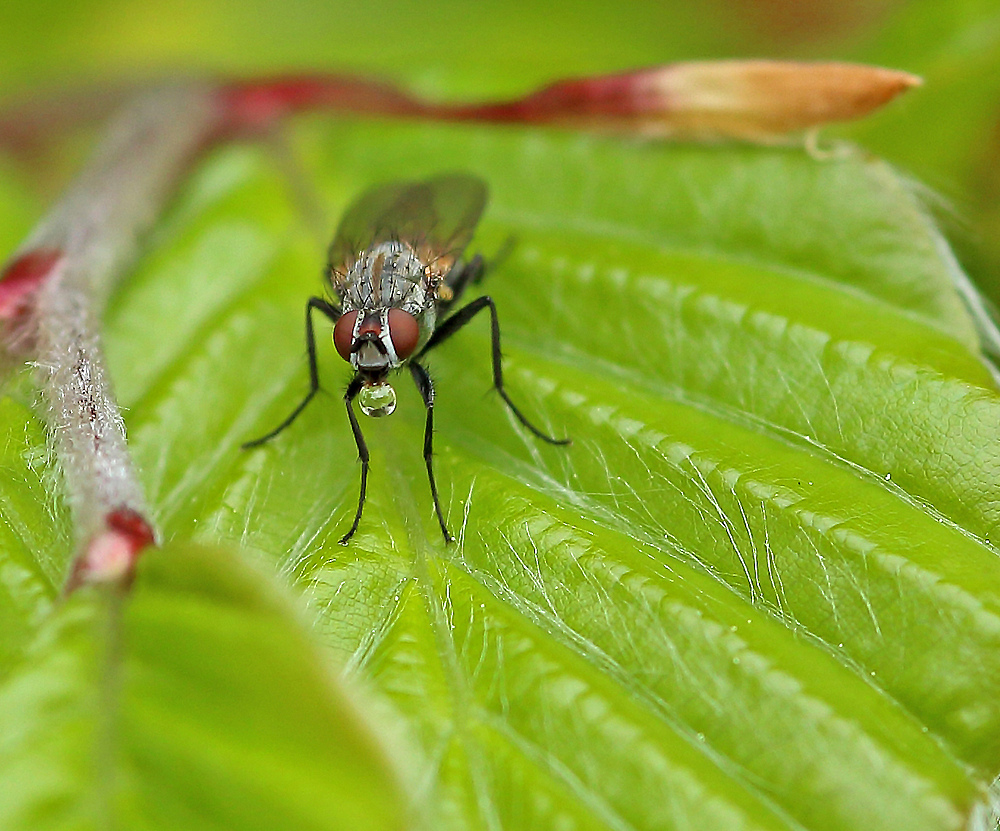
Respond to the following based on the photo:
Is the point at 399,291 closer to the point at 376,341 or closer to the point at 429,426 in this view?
the point at 376,341

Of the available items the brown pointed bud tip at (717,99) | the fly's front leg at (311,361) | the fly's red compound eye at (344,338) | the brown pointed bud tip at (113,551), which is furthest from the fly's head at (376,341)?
the brown pointed bud tip at (113,551)

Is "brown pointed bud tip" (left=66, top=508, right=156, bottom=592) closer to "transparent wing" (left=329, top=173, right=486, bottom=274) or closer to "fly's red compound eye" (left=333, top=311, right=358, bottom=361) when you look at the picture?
"fly's red compound eye" (left=333, top=311, right=358, bottom=361)

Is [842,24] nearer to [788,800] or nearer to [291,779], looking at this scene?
[788,800]

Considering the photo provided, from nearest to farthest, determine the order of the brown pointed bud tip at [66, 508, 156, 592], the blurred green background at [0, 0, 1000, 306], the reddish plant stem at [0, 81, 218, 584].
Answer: the brown pointed bud tip at [66, 508, 156, 592] < the reddish plant stem at [0, 81, 218, 584] < the blurred green background at [0, 0, 1000, 306]

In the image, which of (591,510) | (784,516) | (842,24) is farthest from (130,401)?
(842,24)

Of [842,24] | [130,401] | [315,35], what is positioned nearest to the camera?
[130,401]

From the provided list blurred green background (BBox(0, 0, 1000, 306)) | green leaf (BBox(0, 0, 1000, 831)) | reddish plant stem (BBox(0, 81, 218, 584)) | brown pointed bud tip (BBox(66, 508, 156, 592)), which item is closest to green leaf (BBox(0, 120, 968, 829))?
green leaf (BBox(0, 0, 1000, 831))

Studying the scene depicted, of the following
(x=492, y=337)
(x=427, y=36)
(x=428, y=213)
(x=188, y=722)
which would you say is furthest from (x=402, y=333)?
(x=427, y=36)
